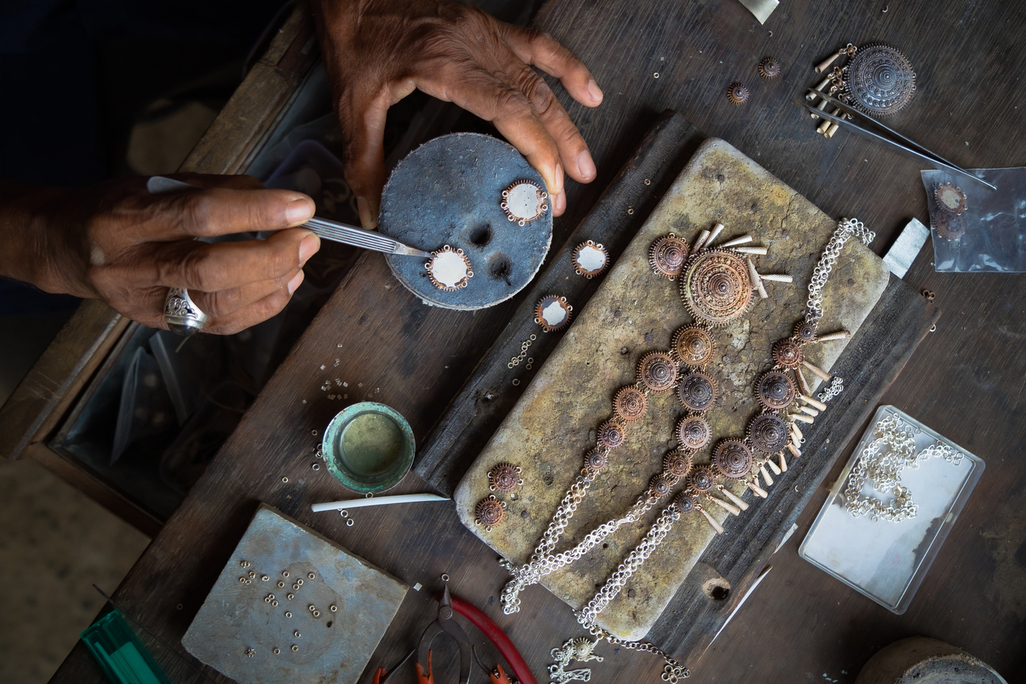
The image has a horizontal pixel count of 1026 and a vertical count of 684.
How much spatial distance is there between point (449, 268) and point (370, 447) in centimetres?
49

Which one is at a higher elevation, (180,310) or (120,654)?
(180,310)

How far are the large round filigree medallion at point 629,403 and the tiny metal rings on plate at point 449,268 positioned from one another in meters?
0.46

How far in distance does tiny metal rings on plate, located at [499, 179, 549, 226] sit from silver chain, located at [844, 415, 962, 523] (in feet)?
3.69

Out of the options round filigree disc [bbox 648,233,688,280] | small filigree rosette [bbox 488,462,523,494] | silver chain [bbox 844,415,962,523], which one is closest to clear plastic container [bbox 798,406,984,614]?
silver chain [bbox 844,415,962,523]

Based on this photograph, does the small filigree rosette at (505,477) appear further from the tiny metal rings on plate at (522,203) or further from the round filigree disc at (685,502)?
the tiny metal rings on plate at (522,203)

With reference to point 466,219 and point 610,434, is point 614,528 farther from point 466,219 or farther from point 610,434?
point 466,219

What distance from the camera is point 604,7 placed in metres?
1.51

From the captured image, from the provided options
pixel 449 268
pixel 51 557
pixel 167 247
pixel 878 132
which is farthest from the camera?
pixel 51 557

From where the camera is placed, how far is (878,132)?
5.10ft

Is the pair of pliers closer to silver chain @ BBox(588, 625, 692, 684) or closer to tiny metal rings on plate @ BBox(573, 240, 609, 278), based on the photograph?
silver chain @ BBox(588, 625, 692, 684)

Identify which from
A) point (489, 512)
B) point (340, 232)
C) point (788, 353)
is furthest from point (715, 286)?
point (340, 232)

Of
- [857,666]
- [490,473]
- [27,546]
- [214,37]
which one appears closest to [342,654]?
[490,473]

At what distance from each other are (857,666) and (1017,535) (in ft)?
1.93

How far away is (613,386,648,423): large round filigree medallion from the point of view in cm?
136
